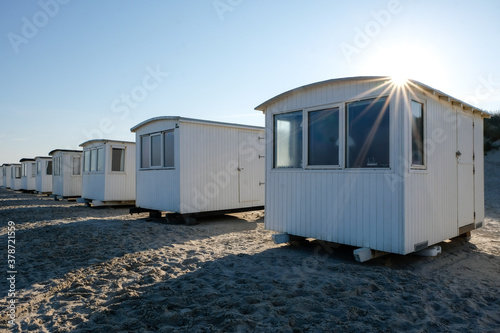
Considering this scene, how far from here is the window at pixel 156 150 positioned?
985 cm

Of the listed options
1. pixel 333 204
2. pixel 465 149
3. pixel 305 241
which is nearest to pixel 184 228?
pixel 305 241

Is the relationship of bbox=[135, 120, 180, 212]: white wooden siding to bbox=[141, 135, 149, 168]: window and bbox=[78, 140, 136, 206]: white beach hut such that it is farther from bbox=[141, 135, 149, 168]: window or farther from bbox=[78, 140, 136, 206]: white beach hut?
bbox=[78, 140, 136, 206]: white beach hut

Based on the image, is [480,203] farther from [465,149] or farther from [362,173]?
[362,173]

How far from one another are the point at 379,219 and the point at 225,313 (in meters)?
2.67

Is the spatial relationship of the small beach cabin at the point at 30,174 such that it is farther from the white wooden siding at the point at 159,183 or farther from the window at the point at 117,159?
the white wooden siding at the point at 159,183

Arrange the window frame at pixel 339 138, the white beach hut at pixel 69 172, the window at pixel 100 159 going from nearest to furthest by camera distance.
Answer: the window frame at pixel 339 138, the window at pixel 100 159, the white beach hut at pixel 69 172

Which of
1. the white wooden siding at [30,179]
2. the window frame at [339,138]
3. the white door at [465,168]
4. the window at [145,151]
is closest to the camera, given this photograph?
the window frame at [339,138]

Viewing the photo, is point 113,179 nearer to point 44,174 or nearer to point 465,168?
point 44,174

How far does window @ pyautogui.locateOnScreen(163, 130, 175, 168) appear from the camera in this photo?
9297 millimetres

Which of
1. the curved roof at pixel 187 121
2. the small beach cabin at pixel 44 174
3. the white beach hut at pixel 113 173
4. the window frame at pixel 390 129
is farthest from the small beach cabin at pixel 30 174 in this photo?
the window frame at pixel 390 129

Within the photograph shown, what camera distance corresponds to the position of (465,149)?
21.2 ft

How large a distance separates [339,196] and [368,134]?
102 cm

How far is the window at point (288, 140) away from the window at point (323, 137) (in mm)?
229

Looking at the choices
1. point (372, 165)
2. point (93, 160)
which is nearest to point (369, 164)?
point (372, 165)
